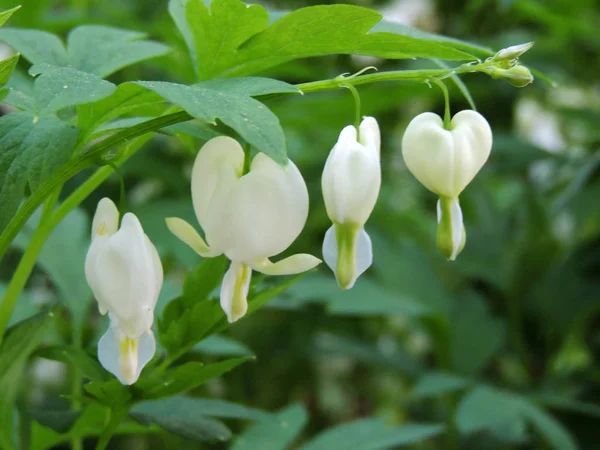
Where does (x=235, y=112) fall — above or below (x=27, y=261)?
above

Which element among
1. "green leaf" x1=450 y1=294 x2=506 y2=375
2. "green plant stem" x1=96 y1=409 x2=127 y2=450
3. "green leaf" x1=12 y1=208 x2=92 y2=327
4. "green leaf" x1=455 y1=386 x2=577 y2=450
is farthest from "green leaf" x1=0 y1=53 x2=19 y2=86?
"green leaf" x1=450 y1=294 x2=506 y2=375

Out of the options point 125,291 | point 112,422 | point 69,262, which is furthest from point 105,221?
point 69,262

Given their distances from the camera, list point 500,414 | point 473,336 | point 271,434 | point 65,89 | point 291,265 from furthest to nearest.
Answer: point 473,336
point 500,414
point 271,434
point 291,265
point 65,89

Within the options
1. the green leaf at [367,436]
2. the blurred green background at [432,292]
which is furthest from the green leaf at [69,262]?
the green leaf at [367,436]

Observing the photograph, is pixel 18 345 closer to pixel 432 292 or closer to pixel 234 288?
pixel 234 288

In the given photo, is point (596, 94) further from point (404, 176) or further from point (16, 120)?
point (16, 120)

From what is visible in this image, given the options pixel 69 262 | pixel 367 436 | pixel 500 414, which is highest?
pixel 69 262

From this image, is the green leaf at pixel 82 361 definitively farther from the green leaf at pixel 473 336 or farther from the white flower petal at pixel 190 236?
the green leaf at pixel 473 336

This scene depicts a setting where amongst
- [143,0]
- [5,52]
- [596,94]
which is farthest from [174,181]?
[596,94]
